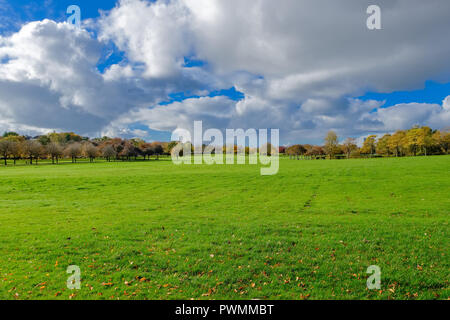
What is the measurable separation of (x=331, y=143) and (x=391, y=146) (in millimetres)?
27029

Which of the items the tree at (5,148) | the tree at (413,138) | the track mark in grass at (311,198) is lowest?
the track mark in grass at (311,198)

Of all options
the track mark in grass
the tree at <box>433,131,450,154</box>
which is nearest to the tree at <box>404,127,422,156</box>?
the tree at <box>433,131,450,154</box>

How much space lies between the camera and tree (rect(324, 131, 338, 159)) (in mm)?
123500

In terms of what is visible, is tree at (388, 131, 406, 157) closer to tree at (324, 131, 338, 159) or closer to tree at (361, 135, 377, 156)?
tree at (361, 135, 377, 156)

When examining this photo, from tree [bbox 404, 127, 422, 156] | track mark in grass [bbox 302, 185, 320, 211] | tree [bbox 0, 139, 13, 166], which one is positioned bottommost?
track mark in grass [bbox 302, 185, 320, 211]

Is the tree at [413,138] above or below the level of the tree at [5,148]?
above

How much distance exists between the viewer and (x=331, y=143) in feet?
407

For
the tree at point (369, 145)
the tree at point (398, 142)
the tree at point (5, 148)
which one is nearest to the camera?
the tree at point (5, 148)

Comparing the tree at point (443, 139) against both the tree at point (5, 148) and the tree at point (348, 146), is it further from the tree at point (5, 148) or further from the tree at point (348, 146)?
the tree at point (5, 148)

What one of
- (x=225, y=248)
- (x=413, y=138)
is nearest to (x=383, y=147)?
(x=413, y=138)

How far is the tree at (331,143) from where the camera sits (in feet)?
405

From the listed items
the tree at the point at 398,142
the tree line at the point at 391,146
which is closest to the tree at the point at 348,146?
the tree line at the point at 391,146

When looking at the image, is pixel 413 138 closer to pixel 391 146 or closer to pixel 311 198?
pixel 391 146
